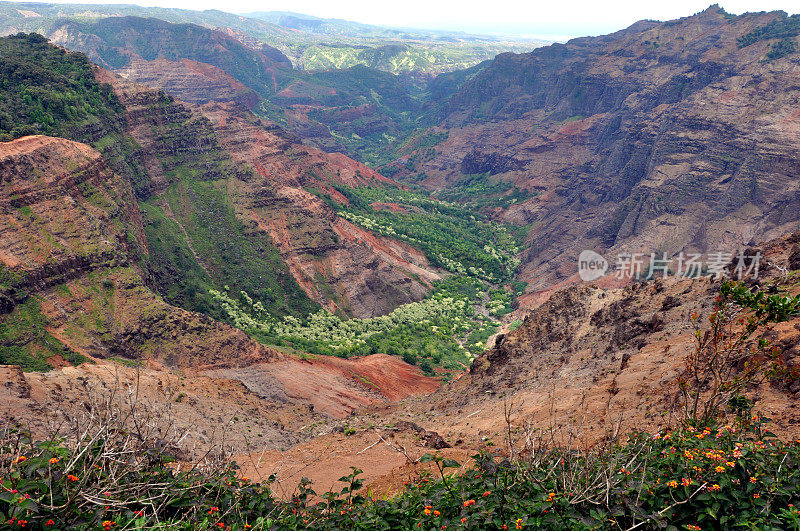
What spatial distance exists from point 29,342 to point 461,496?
40.1m

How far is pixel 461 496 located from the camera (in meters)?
8.48

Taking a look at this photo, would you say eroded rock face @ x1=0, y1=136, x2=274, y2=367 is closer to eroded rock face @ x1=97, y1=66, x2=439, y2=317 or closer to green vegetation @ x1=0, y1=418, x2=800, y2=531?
eroded rock face @ x1=97, y1=66, x2=439, y2=317

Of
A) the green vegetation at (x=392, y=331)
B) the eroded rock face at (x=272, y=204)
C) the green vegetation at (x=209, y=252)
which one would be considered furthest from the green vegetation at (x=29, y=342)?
the eroded rock face at (x=272, y=204)

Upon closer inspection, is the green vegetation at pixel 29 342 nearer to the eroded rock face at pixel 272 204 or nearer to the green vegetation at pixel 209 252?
the green vegetation at pixel 209 252

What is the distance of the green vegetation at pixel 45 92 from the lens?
5403 centimetres

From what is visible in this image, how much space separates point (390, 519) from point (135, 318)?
40.7 meters

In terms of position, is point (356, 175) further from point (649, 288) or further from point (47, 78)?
point (649, 288)

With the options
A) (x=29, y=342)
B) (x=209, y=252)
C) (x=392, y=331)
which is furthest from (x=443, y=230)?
(x=29, y=342)

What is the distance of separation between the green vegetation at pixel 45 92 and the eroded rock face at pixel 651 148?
7925 centimetres

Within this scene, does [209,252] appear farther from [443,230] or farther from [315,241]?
[443,230]

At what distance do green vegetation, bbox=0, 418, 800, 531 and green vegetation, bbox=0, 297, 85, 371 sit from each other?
33257 mm

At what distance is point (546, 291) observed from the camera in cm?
8650

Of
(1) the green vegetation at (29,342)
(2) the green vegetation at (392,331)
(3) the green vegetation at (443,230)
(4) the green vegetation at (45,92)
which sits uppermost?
(4) the green vegetation at (45,92)

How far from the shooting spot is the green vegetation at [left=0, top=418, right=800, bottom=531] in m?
7.13
